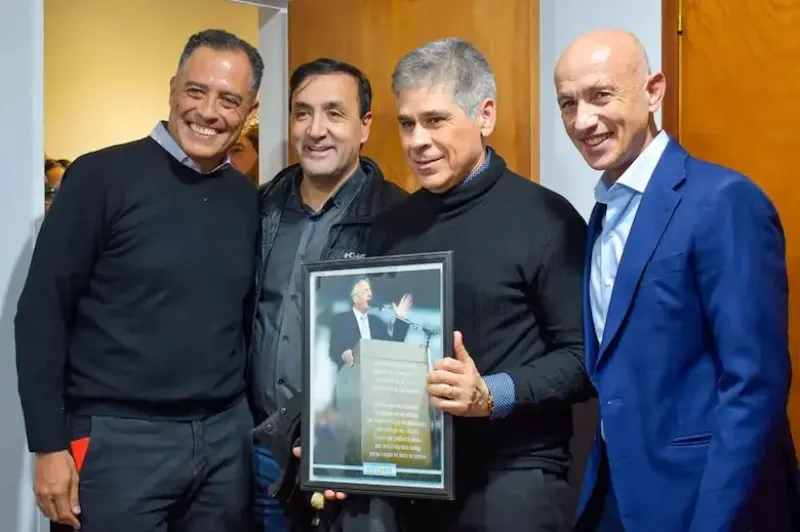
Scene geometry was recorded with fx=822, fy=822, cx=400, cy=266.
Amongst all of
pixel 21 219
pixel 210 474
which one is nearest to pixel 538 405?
pixel 210 474

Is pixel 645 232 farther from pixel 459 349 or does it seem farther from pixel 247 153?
pixel 247 153

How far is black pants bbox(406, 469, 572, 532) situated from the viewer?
1.50 m

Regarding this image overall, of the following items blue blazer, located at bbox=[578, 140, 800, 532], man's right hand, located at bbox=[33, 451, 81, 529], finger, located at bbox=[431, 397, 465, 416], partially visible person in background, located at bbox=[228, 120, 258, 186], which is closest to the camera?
blue blazer, located at bbox=[578, 140, 800, 532]

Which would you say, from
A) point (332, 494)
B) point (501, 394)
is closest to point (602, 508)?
point (501, 394)

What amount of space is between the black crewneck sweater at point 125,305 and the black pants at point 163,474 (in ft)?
0.12

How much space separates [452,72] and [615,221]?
0.44m

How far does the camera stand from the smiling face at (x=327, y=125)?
1.92 metres

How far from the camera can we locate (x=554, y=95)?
6.81ft

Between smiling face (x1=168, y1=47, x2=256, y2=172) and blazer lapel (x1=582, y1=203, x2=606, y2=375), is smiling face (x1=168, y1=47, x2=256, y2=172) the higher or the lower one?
the higher one

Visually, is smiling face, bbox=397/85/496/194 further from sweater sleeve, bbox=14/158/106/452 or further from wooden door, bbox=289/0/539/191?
sweater sleeve, bbox=14/158/106/452

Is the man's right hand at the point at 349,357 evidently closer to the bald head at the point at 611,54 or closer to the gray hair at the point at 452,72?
the gray hair at the point at 452,72

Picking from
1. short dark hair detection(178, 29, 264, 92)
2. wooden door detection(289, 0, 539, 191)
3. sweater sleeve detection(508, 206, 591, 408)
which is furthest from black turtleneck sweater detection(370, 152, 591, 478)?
short dark hair detection(178, 29, 264, 92)

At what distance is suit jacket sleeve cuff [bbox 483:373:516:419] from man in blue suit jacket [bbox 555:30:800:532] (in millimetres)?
151

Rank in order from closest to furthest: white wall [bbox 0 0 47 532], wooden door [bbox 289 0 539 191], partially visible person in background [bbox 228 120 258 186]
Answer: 1. wooden door [bbox 289 0 539 191]
2. white wall [bbox 0 0 47 532]
3. partially visible person in background [bbox 228 120 258 186]
